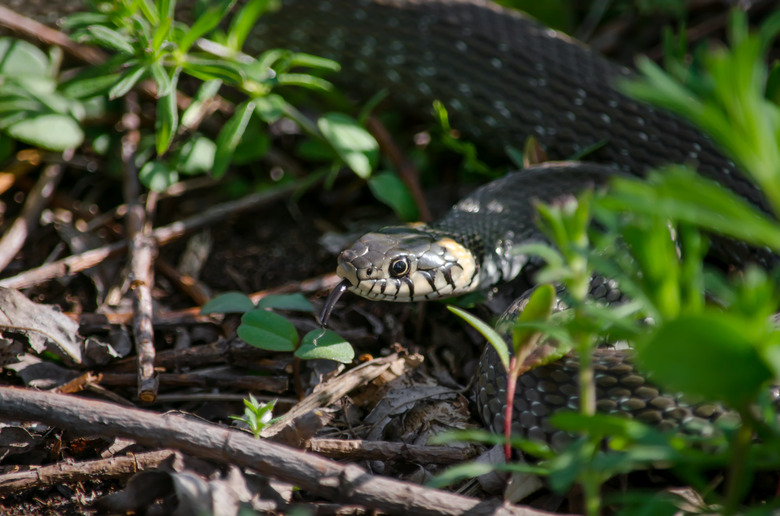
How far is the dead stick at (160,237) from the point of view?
3.70 meters

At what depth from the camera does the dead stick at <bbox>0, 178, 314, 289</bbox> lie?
370 centimetres

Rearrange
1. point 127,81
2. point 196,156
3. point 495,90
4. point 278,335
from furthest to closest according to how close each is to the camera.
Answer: point 495,90 → point 196,156 → point 127,81 → point 278,335

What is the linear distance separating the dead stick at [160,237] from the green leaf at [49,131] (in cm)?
68

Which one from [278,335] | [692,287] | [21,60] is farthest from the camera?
[21,60]

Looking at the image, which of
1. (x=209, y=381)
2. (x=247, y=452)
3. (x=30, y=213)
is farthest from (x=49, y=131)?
(x=247, y=452)

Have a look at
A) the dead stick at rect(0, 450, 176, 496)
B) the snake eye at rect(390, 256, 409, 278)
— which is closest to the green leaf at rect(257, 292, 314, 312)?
the snake eye at rect(390, 256, 409, 278)

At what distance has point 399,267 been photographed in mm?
3578

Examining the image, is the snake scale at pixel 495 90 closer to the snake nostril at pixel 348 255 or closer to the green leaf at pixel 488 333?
the snake nostril at pixel 348 255

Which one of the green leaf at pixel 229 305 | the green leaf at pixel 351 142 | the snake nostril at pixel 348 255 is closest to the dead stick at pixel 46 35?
the green leaf at pixel 351 142

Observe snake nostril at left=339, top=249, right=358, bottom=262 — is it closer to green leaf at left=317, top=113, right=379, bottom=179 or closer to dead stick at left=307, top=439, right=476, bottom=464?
green leaf at left=317, top=113, right=379, bottom=179

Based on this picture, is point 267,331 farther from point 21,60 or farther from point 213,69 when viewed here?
point 21,60

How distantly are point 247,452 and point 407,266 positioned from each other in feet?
5.01

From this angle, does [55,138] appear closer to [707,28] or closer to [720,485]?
[720,485]

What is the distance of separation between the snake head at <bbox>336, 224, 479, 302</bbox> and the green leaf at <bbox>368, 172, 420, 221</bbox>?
1.03 feet
